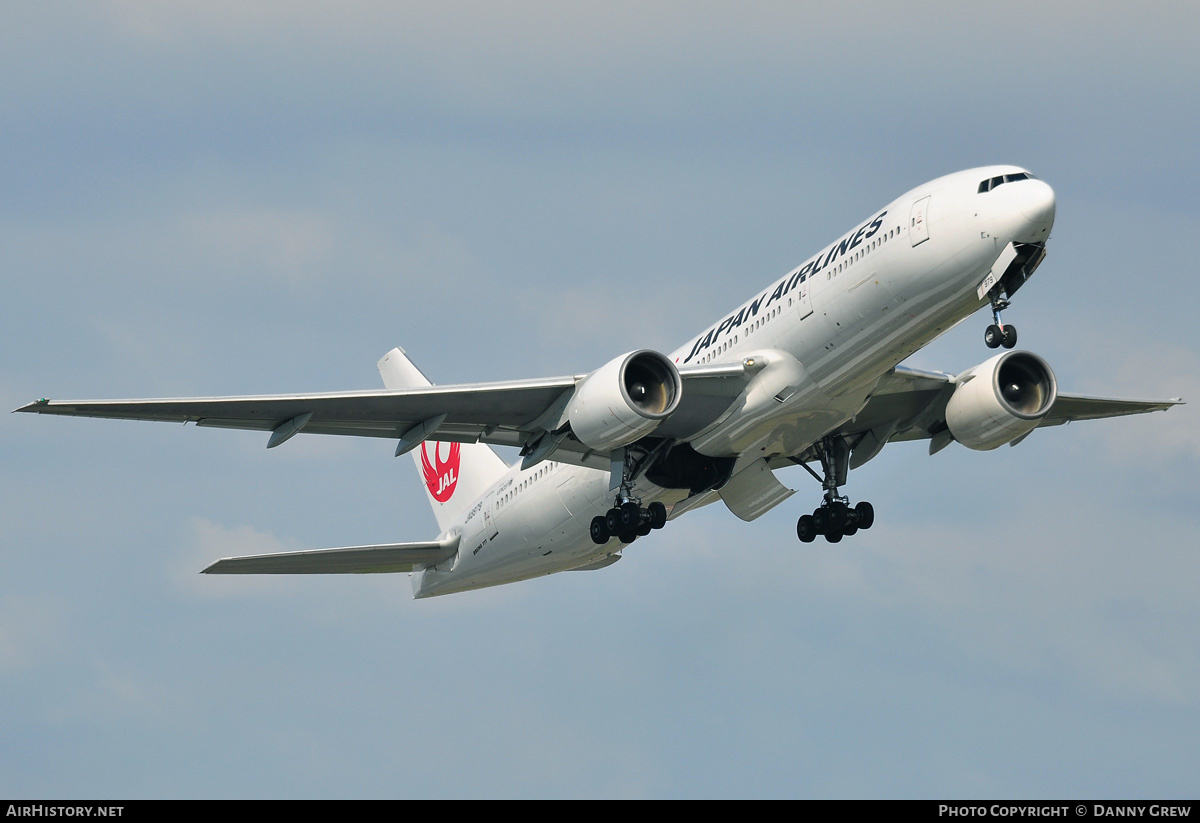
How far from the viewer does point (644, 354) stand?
1196 inches

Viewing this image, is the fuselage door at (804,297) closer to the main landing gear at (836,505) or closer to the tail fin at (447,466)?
the main landing gear at (836,505)

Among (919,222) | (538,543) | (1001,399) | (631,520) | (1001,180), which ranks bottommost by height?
(631,520)

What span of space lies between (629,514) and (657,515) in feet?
2.30

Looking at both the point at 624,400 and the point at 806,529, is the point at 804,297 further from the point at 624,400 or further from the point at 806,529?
the point at 806,529

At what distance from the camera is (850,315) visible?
29250 millimetres

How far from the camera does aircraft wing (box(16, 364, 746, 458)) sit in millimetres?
29781

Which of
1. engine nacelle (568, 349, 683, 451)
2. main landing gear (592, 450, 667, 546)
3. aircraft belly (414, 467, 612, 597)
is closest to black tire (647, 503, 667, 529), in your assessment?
main landing gear (592, 450, 667, 546)

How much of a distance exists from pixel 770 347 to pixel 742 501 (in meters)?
5.83

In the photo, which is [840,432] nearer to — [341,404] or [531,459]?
[531,459]

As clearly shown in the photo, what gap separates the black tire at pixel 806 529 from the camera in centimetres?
3619

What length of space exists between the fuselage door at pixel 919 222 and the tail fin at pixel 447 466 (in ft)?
53.4

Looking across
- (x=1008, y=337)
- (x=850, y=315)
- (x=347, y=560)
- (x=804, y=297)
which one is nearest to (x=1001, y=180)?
(x=1008, y=337)
